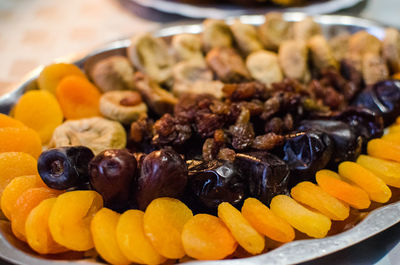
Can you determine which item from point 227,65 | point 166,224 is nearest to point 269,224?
point 166,224

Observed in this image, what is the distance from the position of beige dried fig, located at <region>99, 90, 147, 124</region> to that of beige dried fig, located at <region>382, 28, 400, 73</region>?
1311 millimetres

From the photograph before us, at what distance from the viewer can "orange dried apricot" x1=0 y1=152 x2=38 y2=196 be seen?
50.4 inches

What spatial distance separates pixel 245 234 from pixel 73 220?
0.52 meters

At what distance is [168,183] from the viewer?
118cm

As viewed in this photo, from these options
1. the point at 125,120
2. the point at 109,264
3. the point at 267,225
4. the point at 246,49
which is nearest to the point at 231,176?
the point at 267,225

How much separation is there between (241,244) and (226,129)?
1.66 ft

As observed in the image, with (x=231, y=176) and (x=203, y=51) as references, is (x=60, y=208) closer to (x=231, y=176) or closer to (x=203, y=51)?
(x=231, y=176)

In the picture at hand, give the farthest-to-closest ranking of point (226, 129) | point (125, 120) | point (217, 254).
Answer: point (125, 120) → point (226, 129) → point (217, 254)

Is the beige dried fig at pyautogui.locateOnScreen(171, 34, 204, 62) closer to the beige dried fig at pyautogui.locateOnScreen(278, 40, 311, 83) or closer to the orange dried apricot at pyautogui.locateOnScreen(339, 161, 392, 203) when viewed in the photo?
the beige dried fig at pyautogui.locateOnScreen(278, 40, 311, 83)

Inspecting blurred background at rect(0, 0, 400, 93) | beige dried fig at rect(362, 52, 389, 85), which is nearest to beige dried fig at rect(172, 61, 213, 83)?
blurred background at rect(0, 0, 400, 93)

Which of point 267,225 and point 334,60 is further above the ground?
point 334,60

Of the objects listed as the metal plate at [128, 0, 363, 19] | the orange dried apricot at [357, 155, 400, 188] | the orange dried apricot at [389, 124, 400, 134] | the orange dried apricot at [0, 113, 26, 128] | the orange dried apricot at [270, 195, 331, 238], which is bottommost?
the orange dried apricot at [270, 195, 331, 238]

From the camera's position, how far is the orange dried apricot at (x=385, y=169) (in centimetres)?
131

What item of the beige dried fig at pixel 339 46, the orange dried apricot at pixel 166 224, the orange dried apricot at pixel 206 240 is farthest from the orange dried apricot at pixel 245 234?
the beige dried fig at pixel 339 46
